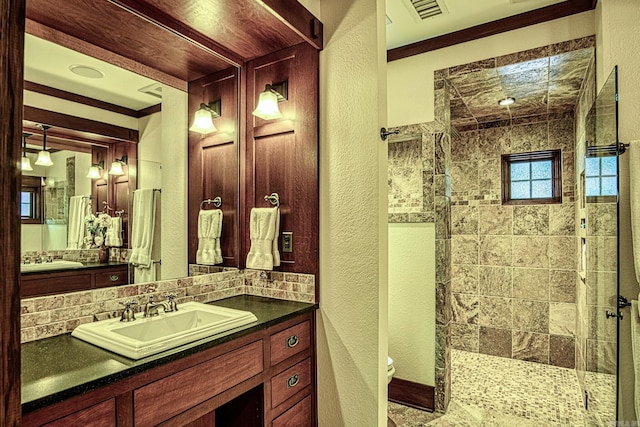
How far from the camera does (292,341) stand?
1.91 m

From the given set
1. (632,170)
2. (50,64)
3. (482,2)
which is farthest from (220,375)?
(482,2)

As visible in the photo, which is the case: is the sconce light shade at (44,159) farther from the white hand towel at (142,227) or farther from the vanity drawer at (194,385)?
the vanity drawer at (194,385)

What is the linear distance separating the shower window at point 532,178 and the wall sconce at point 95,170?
12.3 ft

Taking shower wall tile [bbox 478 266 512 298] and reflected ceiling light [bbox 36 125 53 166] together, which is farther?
shower wall tile [bbox 478 266 512 298]

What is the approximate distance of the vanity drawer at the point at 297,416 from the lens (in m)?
1.81

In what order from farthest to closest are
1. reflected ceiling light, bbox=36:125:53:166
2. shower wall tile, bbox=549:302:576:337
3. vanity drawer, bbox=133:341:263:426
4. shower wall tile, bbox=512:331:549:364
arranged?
shower wall tile, bbox=512:331:549:364
shower wall tile, bbox=549:302:576:337
reflected ceiling light, bbox=36:125:53:166
vanity drawer, bbox=133:341:263:426

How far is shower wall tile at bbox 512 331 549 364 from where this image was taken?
3.68 metres

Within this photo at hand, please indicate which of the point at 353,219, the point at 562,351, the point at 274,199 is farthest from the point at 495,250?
the point at 274,199

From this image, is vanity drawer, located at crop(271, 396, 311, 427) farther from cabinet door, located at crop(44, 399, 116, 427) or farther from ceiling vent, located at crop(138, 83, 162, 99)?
ceiling vent, located at crop(138, 83, 162, 99)

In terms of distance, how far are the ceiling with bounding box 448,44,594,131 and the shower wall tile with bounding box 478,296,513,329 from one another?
194cm

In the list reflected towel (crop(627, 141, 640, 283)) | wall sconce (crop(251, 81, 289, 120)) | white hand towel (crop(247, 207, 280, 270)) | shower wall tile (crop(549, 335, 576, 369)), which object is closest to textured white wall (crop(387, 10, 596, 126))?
reflected towel (crop(627, 141, 640, 283))

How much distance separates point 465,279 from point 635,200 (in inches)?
95.2

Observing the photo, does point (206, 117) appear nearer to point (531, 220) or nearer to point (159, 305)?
point (159, 305)

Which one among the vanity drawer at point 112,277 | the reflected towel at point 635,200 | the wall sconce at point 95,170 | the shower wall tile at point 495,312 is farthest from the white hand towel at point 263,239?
the shower wall tile at point 495,312
